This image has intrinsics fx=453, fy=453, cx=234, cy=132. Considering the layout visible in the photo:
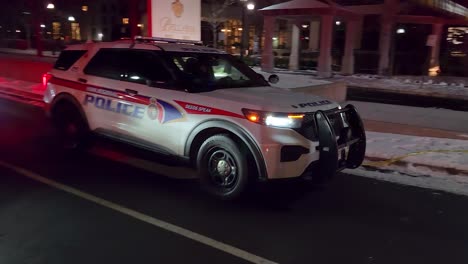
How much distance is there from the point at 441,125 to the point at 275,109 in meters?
7.44

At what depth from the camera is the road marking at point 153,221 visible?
3.93 m

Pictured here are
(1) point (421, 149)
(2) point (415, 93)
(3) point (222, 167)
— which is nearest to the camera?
(3) point (222, 167)

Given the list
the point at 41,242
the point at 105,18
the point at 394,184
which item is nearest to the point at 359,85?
the point at 394,184

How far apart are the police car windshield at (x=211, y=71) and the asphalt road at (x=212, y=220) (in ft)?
4.42

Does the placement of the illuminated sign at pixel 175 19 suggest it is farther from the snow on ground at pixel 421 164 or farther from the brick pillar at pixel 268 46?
the brick pillar at pixel 268 46

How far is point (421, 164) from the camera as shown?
6793 mm

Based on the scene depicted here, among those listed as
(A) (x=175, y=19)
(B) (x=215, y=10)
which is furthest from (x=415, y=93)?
(B) (x=215, y=10)

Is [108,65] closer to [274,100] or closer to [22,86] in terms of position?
[274,100]

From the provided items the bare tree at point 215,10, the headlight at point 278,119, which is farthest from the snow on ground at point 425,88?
the bare tree at point 215,10

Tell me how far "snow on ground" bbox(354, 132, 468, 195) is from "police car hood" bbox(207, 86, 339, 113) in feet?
6.11

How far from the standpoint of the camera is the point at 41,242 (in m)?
4.03

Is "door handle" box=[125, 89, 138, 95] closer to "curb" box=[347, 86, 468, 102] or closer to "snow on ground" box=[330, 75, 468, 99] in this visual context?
"curb" box=[347, 86, 468, 102]

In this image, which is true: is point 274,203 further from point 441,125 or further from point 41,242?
point 441,125

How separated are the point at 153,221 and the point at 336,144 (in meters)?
2.06
